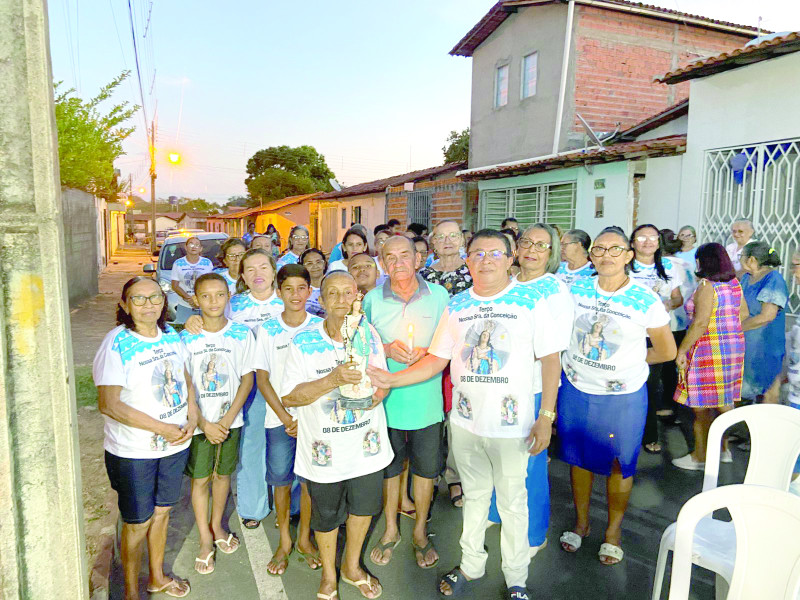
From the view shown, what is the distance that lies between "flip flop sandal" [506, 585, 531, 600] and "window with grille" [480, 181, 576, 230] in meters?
8.11

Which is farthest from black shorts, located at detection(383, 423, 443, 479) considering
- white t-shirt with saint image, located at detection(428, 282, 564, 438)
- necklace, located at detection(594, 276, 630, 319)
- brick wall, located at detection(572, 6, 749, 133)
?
brick wall, located at detection(572, 6, 749, 133)

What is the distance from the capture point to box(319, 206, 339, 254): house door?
2591 cm

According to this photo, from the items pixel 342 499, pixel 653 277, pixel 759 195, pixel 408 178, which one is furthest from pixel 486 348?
pixel 408 178

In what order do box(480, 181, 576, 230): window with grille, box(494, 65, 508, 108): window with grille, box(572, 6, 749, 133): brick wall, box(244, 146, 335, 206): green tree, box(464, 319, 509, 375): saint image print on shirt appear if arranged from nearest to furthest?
box(464, 319, 509, 375): saint image print on shirt, box(480, 181, 576, 230): window with grille, box(572, 6, 749, 133): brick wall, box(494, 65, 508, 108): window with grille, box(244, 146, 335, 206): green tree

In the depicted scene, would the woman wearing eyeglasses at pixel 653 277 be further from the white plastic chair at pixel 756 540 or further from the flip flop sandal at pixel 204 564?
the flip flop sandal at pixel 204 564

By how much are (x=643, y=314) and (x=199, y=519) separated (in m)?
2.80

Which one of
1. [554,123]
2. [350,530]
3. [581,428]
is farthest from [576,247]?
[554,123]

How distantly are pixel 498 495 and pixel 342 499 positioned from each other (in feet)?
2.65

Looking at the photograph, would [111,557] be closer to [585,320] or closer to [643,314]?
[585,320]

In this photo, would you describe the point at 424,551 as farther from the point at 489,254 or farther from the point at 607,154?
the point at 607,154

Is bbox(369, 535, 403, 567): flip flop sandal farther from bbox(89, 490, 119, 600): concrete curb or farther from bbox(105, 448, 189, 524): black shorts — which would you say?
bbox(89, 490, 119, 600): concrete curb

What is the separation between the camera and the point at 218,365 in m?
3.32

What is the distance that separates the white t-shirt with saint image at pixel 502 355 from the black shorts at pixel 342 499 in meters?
Answer: 0.58

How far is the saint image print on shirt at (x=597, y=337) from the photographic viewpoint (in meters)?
3.28
